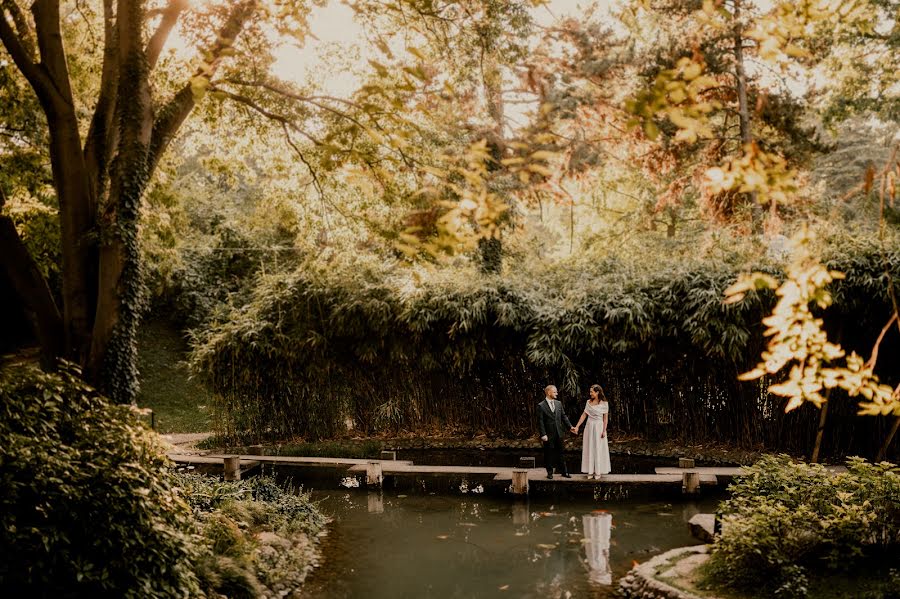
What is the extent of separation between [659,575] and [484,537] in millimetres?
2283

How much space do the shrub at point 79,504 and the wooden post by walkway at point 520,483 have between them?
4956mm

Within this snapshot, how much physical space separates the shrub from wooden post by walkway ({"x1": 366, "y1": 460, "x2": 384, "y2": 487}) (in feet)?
16.3

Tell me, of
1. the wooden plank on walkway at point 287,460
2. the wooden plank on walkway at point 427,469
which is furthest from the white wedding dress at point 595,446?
the wooden plank on walkway at point 287,460

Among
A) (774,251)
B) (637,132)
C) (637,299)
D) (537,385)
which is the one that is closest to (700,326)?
(637,299)

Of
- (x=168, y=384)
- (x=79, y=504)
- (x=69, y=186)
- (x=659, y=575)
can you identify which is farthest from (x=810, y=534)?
(x=168, y=384)

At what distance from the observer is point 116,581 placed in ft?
13.5

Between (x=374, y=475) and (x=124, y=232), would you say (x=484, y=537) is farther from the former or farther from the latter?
(x=124, y=232)

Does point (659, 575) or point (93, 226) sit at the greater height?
point (93, 226)

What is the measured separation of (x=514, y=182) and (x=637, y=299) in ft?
19.6

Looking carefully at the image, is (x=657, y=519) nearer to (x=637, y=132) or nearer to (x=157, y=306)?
(x=637, y=132)

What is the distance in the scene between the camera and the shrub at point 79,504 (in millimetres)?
3805

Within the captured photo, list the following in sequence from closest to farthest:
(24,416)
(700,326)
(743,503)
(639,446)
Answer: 1. (24,416)
2. (743,503)
3. (700,326)
4. (639,446)

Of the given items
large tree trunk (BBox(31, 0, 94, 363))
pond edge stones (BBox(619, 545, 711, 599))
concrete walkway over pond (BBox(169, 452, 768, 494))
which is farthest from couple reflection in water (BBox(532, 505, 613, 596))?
large tree trunk (BBox(31, 0, 94, 363))

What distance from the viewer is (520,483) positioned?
30.2 ft
